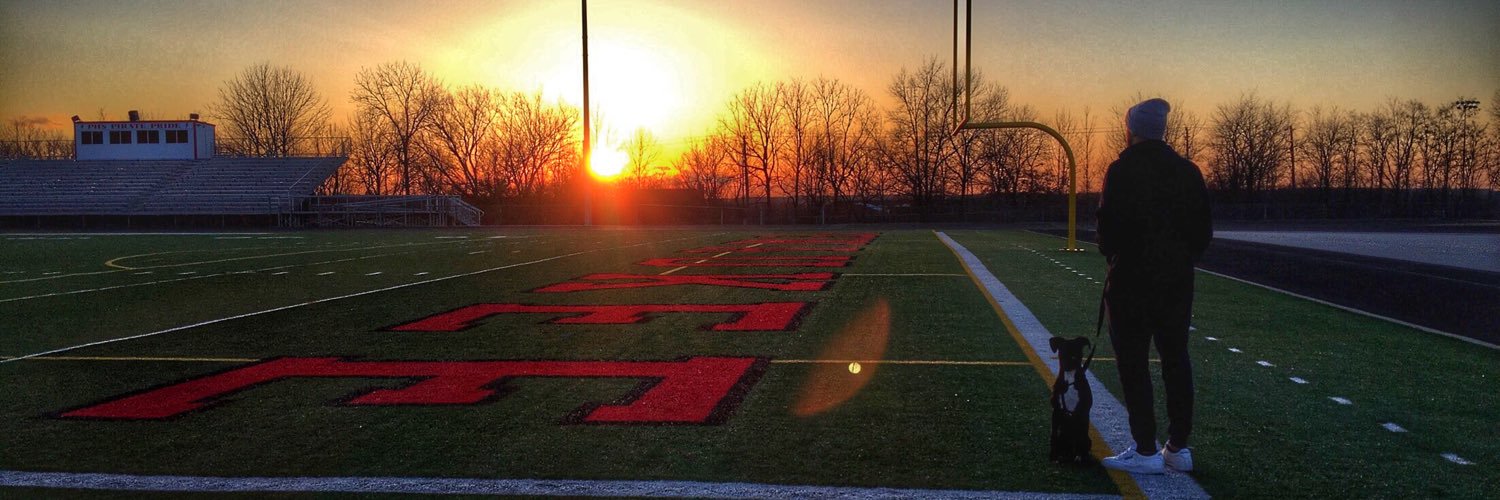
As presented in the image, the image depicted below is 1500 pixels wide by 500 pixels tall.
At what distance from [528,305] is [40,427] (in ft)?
18.8

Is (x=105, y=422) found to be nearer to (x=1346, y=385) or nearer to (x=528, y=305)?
(x=528, y=305)

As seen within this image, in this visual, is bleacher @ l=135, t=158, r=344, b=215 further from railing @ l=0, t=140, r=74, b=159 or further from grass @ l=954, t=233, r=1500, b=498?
grass @ l=954, t=233, r=1500, b=498

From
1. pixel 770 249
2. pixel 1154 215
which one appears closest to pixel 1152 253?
pixel 1154 215

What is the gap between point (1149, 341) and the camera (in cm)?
391

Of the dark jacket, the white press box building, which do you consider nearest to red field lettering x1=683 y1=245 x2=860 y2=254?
the dark jacket

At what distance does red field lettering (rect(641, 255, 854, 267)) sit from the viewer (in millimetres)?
17219

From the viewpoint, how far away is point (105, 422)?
16.5 feet

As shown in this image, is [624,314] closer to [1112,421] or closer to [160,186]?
[1112,421]

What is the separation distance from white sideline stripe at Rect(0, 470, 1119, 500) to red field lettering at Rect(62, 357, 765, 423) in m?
1.07

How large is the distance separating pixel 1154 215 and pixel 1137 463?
100 centimetres

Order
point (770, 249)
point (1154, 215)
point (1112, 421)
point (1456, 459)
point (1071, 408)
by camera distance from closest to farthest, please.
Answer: point (1154, 215) < point (1071, 408) < point (1456, 459) < point (1112, 421) < point (770, 249)

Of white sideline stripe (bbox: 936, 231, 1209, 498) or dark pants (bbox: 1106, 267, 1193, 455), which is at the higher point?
dark pants (bbox: 1106, 267, 1193, 455)

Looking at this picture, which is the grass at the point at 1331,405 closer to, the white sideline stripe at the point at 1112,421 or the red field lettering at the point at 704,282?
the white sideline stripe at the point at 1112,421

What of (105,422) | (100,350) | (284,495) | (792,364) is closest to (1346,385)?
(792,364)
